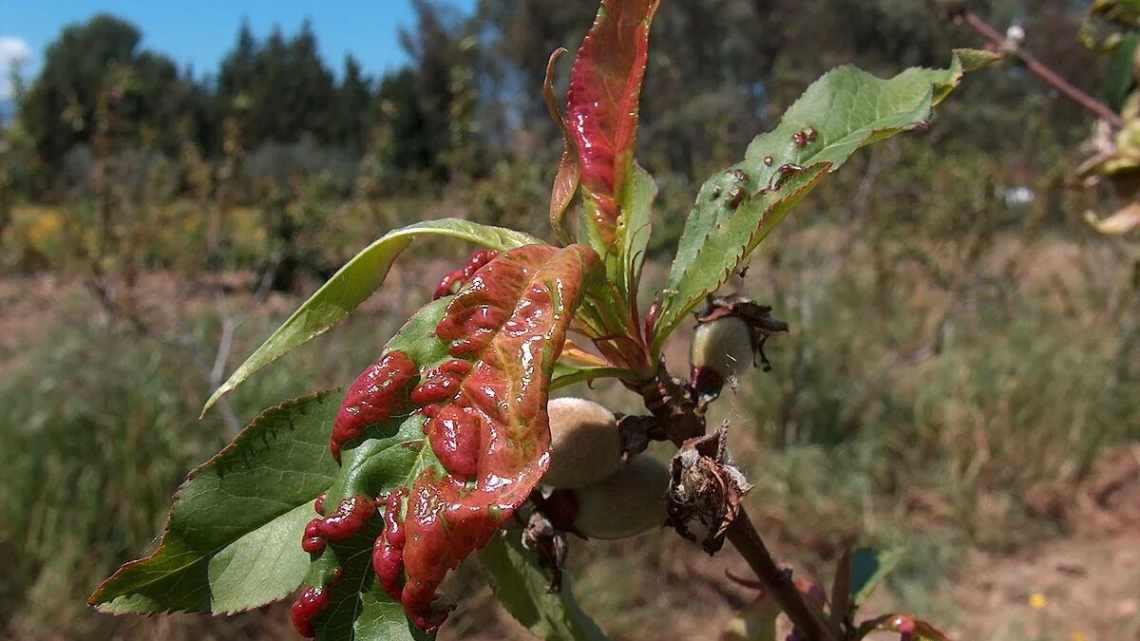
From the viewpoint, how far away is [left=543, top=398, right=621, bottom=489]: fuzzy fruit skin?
0.56 m

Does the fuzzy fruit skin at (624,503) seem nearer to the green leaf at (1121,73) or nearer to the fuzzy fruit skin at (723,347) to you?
the fuzzy fruit skin at (723,347)

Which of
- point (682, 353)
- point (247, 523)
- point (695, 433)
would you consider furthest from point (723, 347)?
point (682, 353)

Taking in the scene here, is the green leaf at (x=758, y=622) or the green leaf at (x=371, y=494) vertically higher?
the green leaf at (x=371, y=494)

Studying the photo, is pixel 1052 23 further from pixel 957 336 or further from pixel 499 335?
pixel 499 335

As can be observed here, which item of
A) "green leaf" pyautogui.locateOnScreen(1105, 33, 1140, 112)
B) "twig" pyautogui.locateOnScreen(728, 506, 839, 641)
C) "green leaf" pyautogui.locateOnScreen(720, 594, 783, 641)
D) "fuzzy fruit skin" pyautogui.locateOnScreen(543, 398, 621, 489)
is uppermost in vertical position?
"green leaf" pyautogui.locateOnScreen(1105, 33, 1140, 112)

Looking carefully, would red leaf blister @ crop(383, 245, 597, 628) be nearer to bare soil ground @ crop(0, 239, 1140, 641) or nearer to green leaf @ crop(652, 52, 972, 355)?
green leaf @ crop(652, 52, 972, 355)

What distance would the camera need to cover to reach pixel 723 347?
61 cm

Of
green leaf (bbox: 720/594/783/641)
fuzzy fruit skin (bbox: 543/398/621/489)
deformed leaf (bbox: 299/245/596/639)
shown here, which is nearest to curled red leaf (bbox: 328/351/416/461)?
deformed leaf (bbox: 299/245/596/639)

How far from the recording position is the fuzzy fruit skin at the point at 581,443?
1.85 ft

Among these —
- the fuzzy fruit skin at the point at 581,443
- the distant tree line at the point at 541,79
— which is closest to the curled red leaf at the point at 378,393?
the fuzzy fruit skin at the point at 581,443

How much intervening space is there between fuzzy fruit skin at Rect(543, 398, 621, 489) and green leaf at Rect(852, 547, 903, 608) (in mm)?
346

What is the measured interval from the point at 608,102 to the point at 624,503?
0.87 ft

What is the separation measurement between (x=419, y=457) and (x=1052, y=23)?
38.8 ft

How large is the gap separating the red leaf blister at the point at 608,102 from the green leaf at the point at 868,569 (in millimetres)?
438
